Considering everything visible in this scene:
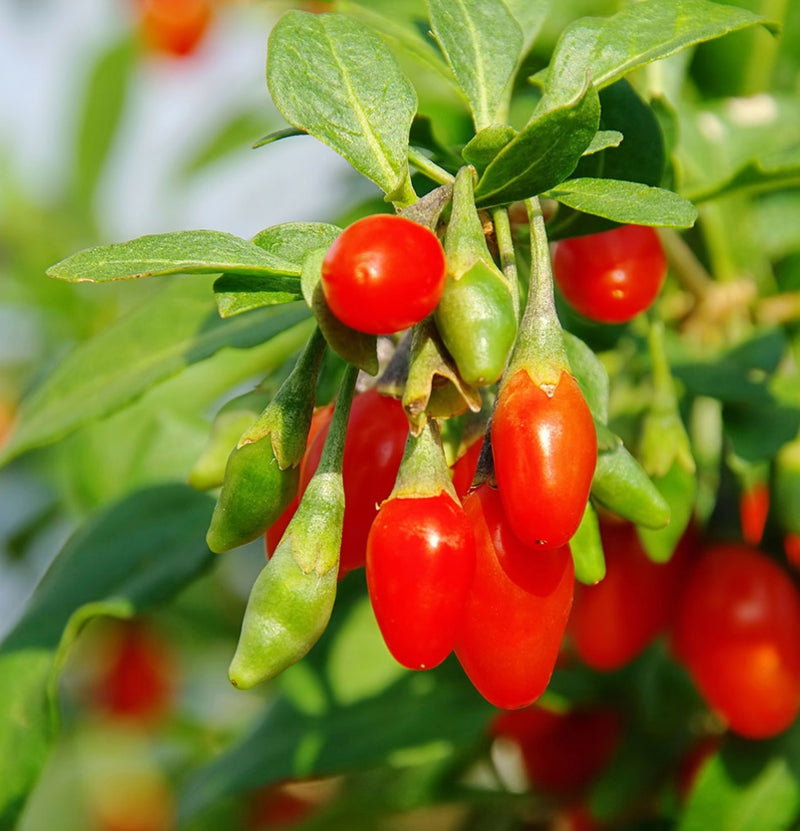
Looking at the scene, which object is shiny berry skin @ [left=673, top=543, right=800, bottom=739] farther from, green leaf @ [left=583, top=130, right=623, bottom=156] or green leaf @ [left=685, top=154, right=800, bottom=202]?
green leaf @ [left=583, top=130, right=623, bottom=156]

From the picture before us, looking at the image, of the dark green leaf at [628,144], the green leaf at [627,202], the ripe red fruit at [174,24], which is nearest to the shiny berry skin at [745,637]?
the dark green leaf at [628,144]

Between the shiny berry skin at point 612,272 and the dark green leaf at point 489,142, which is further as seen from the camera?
the shiny berry skin at point 612,272

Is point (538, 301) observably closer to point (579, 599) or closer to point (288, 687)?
point (579, 599)

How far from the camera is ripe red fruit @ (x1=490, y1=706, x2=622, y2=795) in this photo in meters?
1.53

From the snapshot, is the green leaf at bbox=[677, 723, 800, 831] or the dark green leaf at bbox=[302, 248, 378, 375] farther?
the green leaf at bbox=[677, 723, 800, 831]

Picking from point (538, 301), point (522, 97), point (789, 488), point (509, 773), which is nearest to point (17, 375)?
point (509, 773)

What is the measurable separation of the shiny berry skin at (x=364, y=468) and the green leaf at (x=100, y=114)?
2.41 m

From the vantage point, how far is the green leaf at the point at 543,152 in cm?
66

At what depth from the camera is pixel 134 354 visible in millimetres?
1155

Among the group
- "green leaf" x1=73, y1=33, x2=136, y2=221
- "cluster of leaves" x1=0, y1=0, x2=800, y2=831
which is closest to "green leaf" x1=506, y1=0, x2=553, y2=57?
"cluster of leaves" x1=0, y1=0, x2=800, y2=831

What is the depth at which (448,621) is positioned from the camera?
64 centimetres

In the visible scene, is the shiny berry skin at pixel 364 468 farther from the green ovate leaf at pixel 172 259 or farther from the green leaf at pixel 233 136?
the green leaf at pixel 233 136

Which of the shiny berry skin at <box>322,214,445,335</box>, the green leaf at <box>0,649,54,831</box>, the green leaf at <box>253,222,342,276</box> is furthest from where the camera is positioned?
the green leaf at <box>0,649,54,831</box>

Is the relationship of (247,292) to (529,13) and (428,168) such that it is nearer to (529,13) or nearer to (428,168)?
(428,168)
